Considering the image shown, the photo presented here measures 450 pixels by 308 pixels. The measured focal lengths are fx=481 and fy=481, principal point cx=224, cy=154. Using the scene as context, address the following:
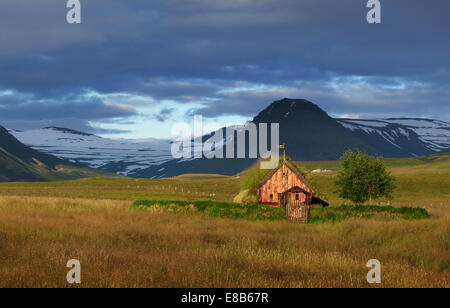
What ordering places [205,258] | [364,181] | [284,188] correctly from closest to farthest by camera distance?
[205,258] < [284,188] < [364,181]

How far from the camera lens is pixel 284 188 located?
5712 cm

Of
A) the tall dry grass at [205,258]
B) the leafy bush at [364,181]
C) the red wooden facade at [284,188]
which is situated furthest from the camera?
the leafy bush at [364,181]

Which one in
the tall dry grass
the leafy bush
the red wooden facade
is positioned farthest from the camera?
the leafy bush

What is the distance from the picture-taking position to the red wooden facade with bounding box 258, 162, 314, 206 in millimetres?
56250

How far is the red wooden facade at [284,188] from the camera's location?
185 ft

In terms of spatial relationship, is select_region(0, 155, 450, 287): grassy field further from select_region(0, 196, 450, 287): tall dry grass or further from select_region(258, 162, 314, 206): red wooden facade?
select_region(258, 162, 314, 206): red wooden facade

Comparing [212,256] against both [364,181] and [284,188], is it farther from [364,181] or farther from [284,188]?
[364,181]

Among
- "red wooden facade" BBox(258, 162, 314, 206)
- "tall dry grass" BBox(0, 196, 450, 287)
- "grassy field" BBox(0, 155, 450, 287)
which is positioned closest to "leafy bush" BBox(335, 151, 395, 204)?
"red wooden facade" BBox(258, 162, 314, 206)

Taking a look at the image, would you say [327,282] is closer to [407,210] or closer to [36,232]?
[36,232]

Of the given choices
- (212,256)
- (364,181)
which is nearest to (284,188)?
(364,181)

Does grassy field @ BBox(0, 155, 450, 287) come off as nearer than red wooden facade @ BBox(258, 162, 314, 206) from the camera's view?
Yes

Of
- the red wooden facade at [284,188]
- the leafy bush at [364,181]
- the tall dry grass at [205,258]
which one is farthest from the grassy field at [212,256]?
the leafy bush at [364,181]

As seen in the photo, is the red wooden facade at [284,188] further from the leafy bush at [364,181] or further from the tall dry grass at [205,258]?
the tall dry grass at [205,258]

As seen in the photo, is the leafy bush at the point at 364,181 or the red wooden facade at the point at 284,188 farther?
the leafy bush at the point at 364,181
